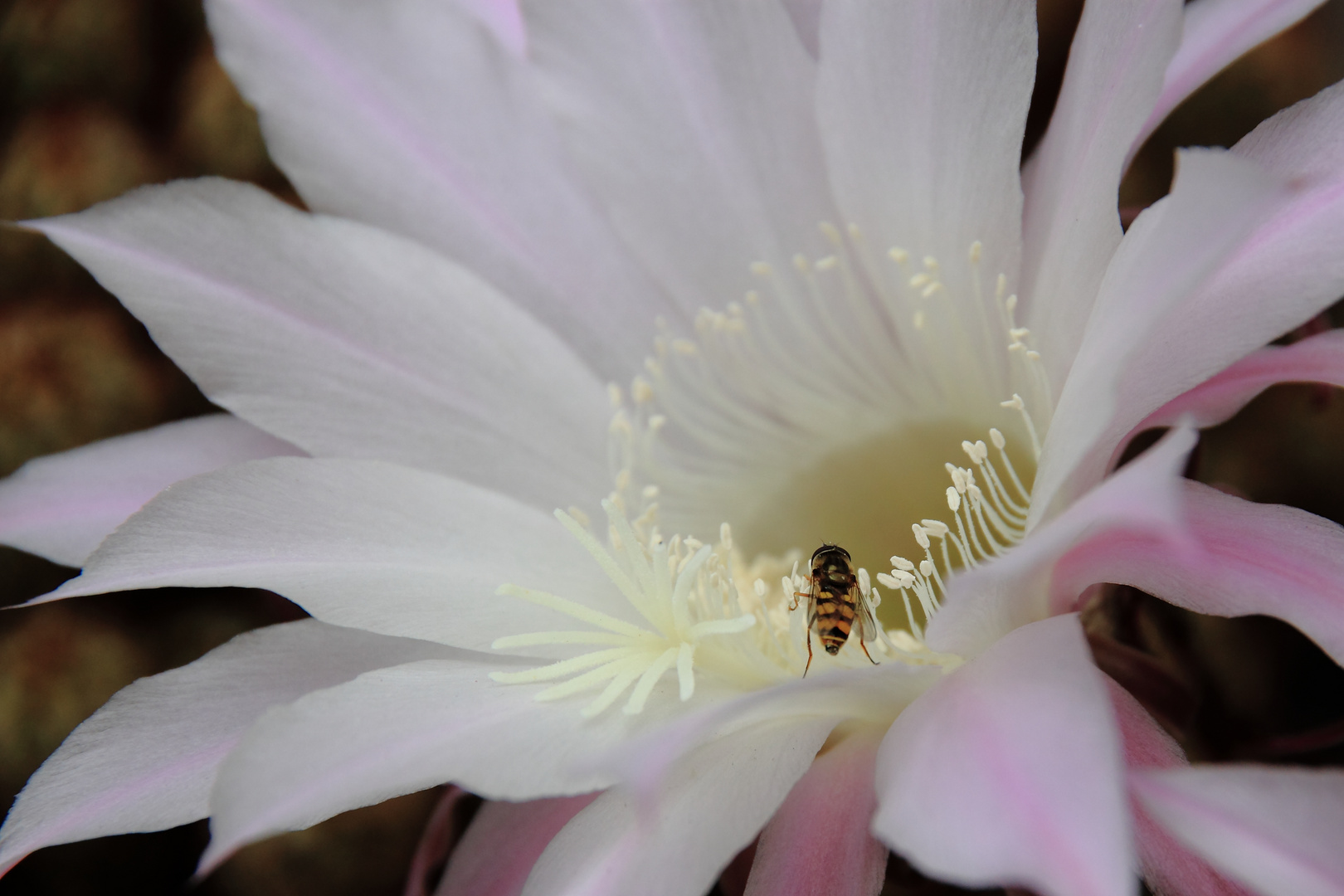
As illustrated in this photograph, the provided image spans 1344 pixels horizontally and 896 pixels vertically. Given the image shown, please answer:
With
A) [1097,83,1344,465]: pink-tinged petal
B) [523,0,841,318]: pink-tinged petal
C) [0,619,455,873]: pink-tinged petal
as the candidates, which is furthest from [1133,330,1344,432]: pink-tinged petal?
[0,619,455,873]: pink-tinged petal

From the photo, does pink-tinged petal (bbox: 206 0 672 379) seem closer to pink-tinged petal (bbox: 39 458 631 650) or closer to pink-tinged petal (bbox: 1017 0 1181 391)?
pink-tinged petal (bbox: 39 458 631 650)

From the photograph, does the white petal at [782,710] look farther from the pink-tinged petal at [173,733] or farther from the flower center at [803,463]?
the pink-tinged petal at [173,733]

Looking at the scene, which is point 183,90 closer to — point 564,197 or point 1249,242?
point 564,197

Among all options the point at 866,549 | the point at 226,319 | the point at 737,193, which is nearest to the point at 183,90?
the point at 226,319

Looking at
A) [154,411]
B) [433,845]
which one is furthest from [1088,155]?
[154,411]

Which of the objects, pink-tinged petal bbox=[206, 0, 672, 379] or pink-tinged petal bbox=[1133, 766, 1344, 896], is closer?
pink-tinged petal bbox=[1133, 766, 1344, 896]

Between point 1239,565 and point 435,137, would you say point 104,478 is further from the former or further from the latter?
point 1239,565

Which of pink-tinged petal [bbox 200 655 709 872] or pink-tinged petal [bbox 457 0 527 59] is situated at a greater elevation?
pink-tinged petal [bbox 457 0 527 59]
